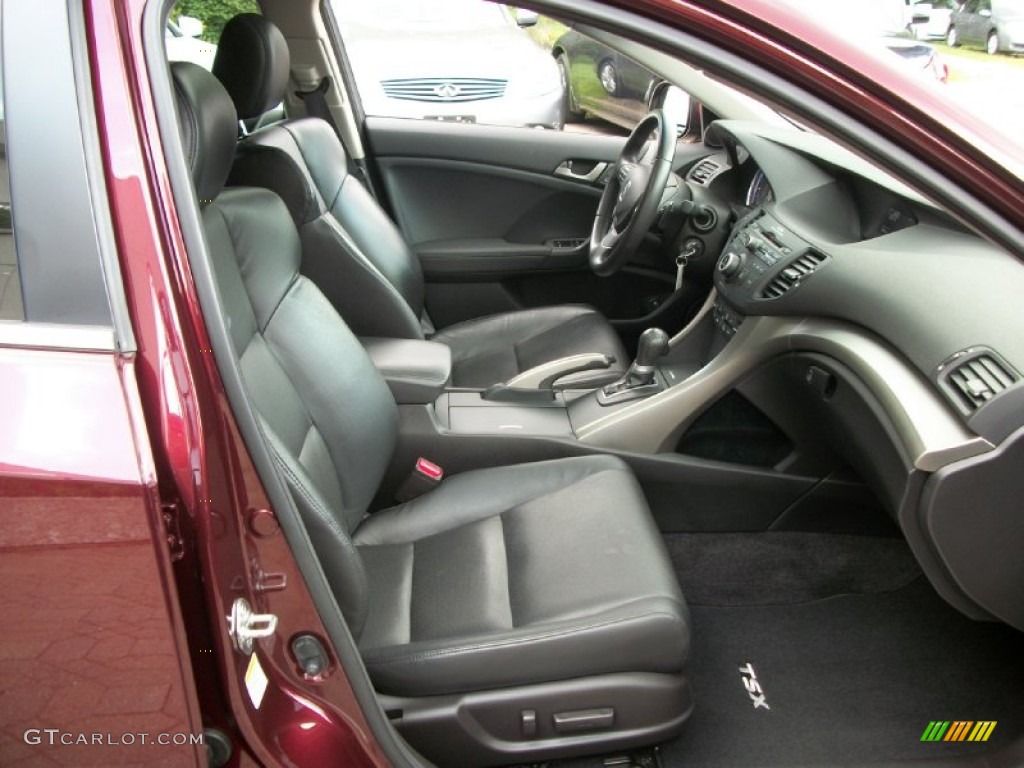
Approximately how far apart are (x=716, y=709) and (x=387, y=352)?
109 centimetres

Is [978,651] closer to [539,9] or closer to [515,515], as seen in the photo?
[515,515]

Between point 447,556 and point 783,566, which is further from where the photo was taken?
point 783,566

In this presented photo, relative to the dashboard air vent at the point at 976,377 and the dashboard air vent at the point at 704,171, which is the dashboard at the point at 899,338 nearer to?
the dashboard air vent at the point at 976,377

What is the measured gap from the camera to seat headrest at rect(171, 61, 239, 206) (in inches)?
48.0

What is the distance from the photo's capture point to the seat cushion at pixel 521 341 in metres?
2.56

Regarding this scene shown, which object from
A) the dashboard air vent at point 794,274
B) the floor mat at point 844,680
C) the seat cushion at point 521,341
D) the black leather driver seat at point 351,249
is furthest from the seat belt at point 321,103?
the floor mat at point 844,680

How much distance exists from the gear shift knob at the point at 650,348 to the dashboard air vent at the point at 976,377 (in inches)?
33.9

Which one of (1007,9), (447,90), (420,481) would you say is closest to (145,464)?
(420,481)

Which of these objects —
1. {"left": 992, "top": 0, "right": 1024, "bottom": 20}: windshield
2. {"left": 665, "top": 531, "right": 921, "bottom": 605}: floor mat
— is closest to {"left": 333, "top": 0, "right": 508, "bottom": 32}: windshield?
{"left": 665, "top": 531, "right": 921, "bottom": 605}: floor mat

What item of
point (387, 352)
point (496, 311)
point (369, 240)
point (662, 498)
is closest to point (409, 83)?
point (496, 311)

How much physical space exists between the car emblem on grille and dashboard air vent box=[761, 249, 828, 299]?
3087 mm

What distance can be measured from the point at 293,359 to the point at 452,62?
358 cm

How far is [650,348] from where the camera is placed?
2240 millimetres

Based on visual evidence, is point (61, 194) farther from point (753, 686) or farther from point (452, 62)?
point (452, 62)
